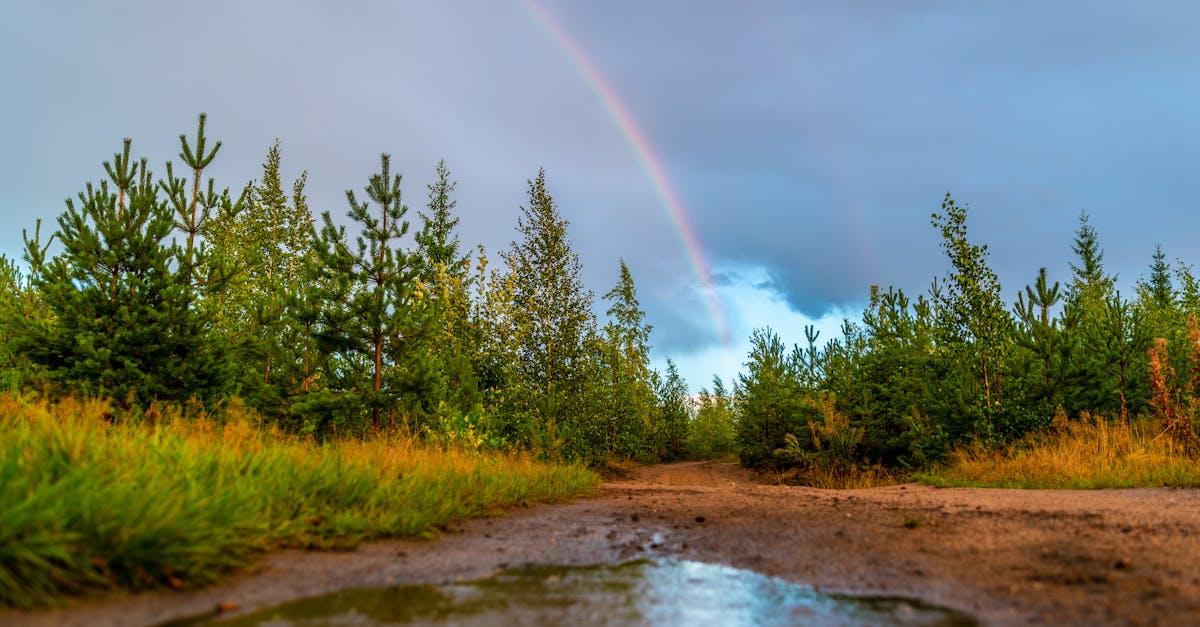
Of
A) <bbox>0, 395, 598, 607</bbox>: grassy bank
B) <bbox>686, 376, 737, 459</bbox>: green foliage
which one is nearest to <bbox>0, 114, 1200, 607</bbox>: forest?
<bbox>0, 395, 598, 607</bbox>: grassy bank

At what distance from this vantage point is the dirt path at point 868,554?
352cm

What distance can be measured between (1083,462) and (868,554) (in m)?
8.83

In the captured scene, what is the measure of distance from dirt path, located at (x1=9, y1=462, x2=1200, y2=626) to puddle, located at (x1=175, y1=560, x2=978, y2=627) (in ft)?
0.76

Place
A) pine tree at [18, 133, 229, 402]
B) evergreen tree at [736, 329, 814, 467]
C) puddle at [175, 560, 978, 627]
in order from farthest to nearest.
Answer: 1. evergreen tree at [736, 329, 814, 467]
2. pine tree at [18, 133, 229, 402]
3. puddle at [175, 560, 978, 627]

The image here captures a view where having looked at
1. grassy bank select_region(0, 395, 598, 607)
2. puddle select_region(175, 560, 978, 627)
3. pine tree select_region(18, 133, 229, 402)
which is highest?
pine tree select_region(18, 133, 229, 402)

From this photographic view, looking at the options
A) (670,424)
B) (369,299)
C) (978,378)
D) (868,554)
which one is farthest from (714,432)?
(868,554)

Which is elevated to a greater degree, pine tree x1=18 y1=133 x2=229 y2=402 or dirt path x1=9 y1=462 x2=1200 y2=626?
pine tree x1=18 y1=133 x2=229 y2=402

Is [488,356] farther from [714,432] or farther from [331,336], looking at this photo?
[714,432]

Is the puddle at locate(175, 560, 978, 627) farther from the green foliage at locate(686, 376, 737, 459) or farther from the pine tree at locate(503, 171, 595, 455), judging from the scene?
the green foliage at locate(686, 376, 737, 459)

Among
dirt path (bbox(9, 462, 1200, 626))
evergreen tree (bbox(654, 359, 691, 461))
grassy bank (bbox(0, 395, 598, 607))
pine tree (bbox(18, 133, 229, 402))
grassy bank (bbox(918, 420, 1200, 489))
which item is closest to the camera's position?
dirt path (bbox(9, 462, 1200, 626))

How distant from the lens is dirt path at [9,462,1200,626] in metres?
3.52

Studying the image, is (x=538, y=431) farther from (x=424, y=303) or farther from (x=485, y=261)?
(x=485, y=261)

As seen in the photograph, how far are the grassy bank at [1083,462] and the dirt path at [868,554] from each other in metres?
1.98

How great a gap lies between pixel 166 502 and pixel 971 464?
1283cm
